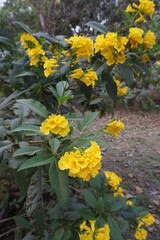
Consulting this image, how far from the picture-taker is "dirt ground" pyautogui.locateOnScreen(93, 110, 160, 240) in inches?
76.5

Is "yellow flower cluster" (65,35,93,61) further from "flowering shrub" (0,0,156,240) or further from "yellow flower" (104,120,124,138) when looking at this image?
"yellow flower" (104,120,124,138)

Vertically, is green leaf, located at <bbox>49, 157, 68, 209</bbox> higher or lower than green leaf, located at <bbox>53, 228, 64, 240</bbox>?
higher

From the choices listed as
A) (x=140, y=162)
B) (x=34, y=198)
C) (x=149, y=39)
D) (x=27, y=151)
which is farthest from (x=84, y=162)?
(x=140, y=162)

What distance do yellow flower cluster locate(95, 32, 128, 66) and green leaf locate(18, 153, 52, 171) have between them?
58 centimetres

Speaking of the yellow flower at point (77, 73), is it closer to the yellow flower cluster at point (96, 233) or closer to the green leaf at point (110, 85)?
the green leaf at point (110, 85)

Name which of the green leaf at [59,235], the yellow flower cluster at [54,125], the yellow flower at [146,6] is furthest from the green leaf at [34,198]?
the yellow flower at [146,6]

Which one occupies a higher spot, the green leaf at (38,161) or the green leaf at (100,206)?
the green leaf at (38,161)

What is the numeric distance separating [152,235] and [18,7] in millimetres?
14552

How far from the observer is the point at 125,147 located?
10.3 ft

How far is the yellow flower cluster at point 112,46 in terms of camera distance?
971 millimetres

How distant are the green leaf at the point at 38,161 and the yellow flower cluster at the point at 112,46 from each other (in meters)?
0.58

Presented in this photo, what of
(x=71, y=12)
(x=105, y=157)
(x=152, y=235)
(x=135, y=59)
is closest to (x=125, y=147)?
(x=105, y=157)

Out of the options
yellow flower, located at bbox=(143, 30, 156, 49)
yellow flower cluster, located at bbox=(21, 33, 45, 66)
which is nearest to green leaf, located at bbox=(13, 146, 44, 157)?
yellow flower cluster, located at bbox=(21, 33, 45, 66)

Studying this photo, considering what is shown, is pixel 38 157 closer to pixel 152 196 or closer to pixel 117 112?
pixel 152 196
